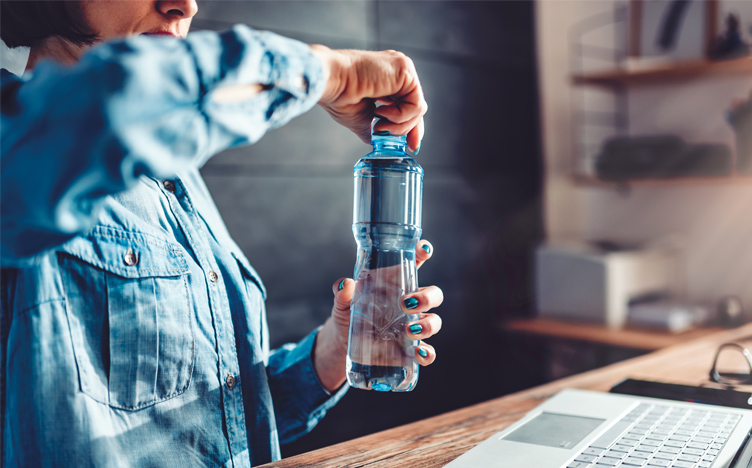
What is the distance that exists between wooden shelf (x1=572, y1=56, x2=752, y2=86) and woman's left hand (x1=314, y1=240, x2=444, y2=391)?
6.36 ft

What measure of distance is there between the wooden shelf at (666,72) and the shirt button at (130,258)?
7.43 ft

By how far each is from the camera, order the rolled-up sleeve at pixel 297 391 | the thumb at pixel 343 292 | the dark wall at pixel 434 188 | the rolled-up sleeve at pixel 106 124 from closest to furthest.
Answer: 1. the rolled-up sleeve at pixel 106 124
2. the thumb at pixel 343 292
3. the rolled-up sleeve at pixel 297 391
4. the dark wall at pixel 434 188

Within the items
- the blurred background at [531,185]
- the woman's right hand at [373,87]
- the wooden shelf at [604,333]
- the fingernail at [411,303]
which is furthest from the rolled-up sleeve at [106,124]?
the wooden shelf at [604,333]

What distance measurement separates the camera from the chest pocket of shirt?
0.74 m

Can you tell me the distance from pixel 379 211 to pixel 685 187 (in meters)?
2.18

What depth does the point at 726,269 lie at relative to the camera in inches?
102

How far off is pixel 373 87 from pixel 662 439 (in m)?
0.56

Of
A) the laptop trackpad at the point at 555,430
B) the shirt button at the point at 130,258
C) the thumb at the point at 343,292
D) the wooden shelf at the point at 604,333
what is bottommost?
the wooden shelf at the point at 604,333

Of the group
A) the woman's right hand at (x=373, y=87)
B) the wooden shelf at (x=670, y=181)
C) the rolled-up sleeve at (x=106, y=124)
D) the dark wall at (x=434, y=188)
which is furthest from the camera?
the wooden shelf at (x=670, y=181)

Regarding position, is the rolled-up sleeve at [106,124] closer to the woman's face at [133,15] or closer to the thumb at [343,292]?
the woman's face at [133,15]

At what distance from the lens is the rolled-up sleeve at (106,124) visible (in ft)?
1.66

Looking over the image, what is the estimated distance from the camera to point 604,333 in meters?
2.33

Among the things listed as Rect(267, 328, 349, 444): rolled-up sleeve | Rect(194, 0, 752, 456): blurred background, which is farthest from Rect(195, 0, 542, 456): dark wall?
Rect(267, 328, 349, 444): rolled-up sleeve

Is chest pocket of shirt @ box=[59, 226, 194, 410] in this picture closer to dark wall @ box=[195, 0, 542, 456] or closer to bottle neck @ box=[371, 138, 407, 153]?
bottle neck @ box=[371, 138, 407, 153]
